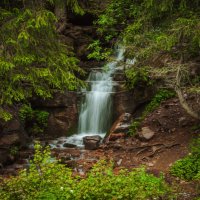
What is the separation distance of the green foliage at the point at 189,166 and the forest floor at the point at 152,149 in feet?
0.78

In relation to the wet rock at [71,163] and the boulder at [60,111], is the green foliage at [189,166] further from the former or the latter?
the boulder at [60,111]

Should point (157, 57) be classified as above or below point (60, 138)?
above

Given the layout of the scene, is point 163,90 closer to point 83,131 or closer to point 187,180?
point 83,131

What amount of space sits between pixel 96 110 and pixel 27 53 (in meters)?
7.90

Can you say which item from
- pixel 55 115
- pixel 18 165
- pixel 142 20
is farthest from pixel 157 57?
pixel 55 115

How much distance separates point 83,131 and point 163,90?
4345mm

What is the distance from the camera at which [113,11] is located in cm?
1385

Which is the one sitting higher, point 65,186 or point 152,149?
point 65,186

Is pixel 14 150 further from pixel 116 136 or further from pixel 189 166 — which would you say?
pixel 189 166

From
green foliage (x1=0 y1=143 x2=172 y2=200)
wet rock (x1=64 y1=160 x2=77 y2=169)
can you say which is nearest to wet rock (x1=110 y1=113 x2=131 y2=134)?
wet rock (x1=64 y1=160 x2=77 y2=169)

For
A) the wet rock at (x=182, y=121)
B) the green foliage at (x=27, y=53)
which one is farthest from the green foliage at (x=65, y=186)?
the wet rock at (x=182, y=121)

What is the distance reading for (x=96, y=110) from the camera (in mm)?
16938

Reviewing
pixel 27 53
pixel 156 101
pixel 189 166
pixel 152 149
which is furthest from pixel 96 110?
pixel 27 53

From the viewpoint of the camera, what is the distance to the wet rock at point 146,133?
42.9 feet
